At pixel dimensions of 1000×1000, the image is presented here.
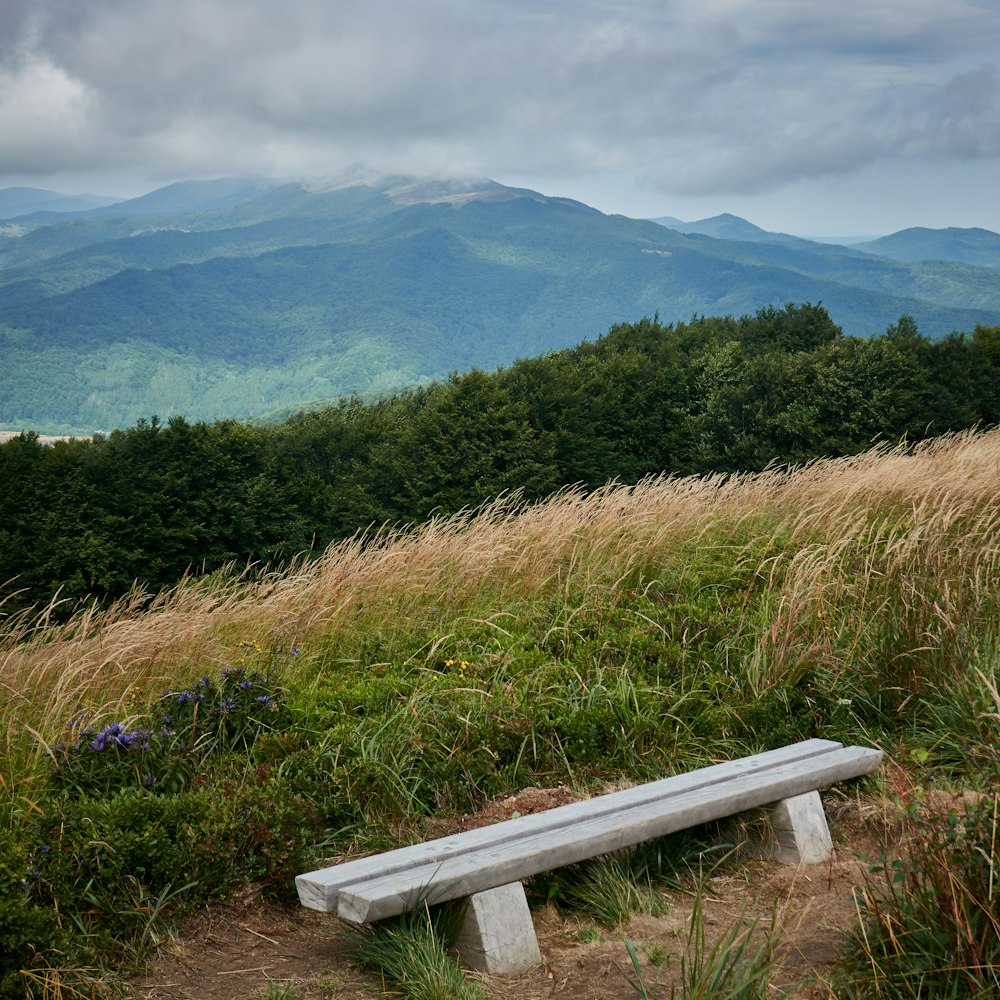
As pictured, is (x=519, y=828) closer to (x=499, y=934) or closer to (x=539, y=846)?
(x=539, y=846)

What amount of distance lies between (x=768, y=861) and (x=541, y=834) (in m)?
0.90

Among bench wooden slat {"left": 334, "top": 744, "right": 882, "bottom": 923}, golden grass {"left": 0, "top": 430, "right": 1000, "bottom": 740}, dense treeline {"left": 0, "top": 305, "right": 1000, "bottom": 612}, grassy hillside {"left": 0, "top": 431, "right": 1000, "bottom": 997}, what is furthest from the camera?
dense treeline {"left": 0, "top": 305, "right": 1000, "bottom": 612}

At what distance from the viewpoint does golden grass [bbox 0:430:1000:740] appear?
4.32 metres

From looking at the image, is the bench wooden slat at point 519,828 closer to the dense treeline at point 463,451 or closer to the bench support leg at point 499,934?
the bench support leg at point 499,934

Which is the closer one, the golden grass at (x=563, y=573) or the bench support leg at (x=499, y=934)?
the bench support leg at (x=499, y=934)

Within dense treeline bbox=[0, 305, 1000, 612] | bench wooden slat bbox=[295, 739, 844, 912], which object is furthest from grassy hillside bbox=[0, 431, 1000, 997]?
dense treeline bbox=[0, 305, 1000, 612]

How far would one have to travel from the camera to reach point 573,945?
113 inches

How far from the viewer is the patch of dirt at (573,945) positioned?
263 cm

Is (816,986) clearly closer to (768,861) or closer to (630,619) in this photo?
(768,861)

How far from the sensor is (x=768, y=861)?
3369mm

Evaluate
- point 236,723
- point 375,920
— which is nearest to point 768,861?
point 375,920

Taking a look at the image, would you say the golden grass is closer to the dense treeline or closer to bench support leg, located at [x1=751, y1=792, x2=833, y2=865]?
bench support leg, located at [x1=751, y1=792, x2=833, y2=865]

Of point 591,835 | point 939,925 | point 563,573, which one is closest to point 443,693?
point 591,835

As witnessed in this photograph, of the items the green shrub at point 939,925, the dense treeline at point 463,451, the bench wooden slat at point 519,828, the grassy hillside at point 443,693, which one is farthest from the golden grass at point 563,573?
the dense treeline at point 463,451
